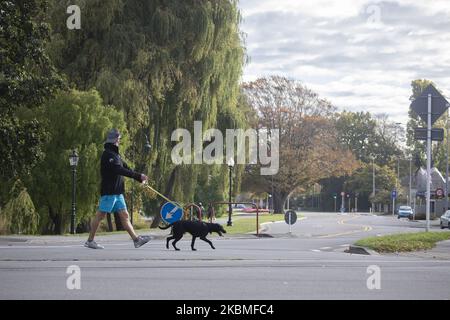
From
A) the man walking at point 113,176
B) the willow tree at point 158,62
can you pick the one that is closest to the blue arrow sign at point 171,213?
the man walking at point 113,176

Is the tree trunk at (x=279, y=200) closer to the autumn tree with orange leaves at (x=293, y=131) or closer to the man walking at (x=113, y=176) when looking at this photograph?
the autumn tree with orange leaves at (x=293, y=131)

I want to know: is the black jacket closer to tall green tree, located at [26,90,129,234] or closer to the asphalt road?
the asphalt road

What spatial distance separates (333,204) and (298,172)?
6065cm

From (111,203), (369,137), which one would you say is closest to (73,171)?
(111,203)

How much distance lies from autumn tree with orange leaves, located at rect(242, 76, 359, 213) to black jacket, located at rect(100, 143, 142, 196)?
244ft

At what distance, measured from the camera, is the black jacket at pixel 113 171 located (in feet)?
41.5

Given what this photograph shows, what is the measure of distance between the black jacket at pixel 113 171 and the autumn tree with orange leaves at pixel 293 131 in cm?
7440

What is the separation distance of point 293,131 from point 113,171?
259 ft

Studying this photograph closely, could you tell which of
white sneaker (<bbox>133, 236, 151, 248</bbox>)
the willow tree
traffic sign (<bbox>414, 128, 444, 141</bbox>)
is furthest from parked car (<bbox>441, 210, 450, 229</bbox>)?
white sneaker (<bbox>133, 236, 151, 248</bbox>)

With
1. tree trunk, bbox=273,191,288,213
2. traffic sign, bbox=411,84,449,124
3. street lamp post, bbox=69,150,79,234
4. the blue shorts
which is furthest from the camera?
tree trunk, bbox=273,191,288,213

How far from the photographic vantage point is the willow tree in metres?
35.8

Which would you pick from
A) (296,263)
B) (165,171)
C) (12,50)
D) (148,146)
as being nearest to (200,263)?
(296,263)

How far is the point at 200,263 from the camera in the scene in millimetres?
13617
